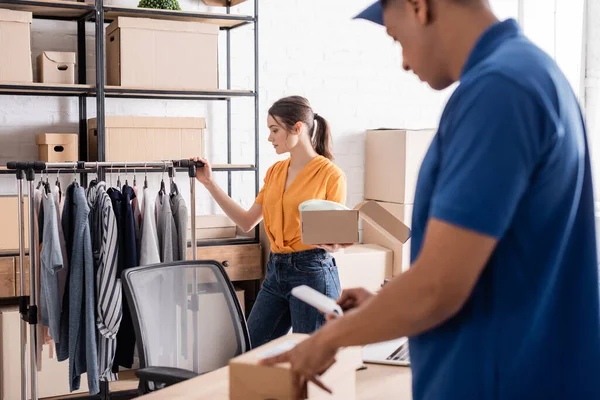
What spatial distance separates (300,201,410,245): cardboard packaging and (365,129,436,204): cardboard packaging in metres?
2.00

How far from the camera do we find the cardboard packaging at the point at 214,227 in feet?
13.6

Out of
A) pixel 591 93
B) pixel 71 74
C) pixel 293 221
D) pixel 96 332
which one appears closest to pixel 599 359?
pixel 293 221

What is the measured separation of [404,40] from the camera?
1027 millimetres

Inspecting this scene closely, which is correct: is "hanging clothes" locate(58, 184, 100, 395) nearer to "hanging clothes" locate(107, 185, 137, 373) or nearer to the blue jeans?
"hanging clothes" locate(107, 185, 137, 373)

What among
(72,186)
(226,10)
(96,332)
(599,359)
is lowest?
(96,332)

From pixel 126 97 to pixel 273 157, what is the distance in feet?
3.20

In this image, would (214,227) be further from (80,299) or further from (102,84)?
(80,299)

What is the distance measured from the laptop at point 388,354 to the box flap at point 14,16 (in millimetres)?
2417

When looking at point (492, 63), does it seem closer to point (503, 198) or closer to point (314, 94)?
point (503, 198)

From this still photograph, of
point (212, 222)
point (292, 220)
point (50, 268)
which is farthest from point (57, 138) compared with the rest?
point (292, 220)

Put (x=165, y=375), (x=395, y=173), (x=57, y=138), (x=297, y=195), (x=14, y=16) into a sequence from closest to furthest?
1. (x=165, y=375)
2. (x=297, y=195)
3. (x=14, y=16)
4. (x=57, y=138)
5. (x=395, y=173)

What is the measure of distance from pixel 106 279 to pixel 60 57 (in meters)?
1.42

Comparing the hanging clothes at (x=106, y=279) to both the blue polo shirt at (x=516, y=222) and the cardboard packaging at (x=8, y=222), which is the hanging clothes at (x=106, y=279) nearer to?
the cardboard packaging at (x=8, y=222)

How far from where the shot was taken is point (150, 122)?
3910mm
